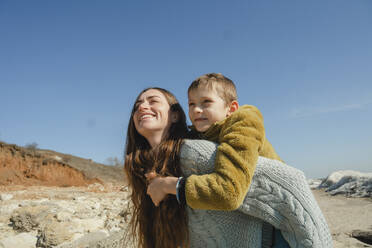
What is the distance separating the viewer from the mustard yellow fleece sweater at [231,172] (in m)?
1.61

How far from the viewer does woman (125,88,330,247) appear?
1.74 meters

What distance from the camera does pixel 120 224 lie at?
19.5 feet

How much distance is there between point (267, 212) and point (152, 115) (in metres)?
1.19

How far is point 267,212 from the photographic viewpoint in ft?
5.74

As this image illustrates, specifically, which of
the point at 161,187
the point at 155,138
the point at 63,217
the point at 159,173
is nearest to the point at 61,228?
the point at 63,217

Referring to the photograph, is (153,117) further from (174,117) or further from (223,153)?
(223,153)

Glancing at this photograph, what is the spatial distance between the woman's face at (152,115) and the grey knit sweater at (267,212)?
0.50m

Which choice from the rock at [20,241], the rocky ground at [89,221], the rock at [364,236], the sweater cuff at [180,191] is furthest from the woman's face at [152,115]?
the rock at [364,236]

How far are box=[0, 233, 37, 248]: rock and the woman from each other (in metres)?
4.00

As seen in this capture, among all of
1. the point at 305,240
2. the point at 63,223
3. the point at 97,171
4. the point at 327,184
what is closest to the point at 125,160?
the point at 305,240

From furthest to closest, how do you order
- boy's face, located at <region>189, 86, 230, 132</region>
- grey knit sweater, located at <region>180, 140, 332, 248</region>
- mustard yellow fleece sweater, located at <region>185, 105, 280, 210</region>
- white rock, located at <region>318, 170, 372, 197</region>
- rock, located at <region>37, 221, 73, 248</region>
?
white rock, located at <region>318, 170, 372, 197</region> < rock, located at <region>37, 221, 73, 248</region> < boy's face, located at <region>189, 86, 230, 132</region> < grey knit sweater, located at <region>180, 140, 332, 248</region> < mustard yellow fleece sweater, located at <region>185, 105, 280, 210</region>

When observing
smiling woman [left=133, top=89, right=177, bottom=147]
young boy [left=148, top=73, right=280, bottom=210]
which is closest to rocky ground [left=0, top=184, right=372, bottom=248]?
smiling woman [left=133, top=89, right=177, bottom=147]

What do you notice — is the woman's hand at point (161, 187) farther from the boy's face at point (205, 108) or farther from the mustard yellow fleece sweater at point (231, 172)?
the boy's face at point (205, 108)

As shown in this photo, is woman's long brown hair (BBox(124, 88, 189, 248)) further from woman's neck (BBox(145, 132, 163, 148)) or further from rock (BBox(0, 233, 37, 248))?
rock (BBox(0, 233, 37, 248))
